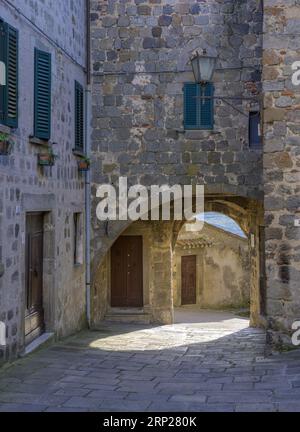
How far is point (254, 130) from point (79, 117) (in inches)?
123

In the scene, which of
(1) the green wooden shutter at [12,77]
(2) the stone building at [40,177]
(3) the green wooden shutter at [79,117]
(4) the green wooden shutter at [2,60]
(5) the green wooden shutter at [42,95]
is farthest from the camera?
(3) the green wooden shutter at [79,117]

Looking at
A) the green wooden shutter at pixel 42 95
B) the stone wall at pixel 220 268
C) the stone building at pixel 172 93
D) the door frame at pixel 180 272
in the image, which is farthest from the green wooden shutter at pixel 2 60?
the stone wall at pixel 220 268

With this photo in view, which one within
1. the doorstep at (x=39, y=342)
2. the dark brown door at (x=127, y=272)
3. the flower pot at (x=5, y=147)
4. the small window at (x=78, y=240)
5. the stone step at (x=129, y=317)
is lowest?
the stone step at (x=129, y=317)

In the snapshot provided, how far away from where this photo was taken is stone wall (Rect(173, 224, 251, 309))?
21.8 meters

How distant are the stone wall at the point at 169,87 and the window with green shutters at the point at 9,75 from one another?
397 centimetres

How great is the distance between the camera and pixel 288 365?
7242 millimetres

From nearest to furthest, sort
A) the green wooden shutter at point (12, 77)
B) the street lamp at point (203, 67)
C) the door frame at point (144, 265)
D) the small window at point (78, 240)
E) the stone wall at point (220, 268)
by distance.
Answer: the green wooden shutter at point (12, 77), the street lamp at point (203, 67), the small window at point (78, 240), the door frame at point (144, 265), the stone wall at point (220, 268)

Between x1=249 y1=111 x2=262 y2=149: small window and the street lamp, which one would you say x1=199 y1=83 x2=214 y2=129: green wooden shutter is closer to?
x1=249 y1=111 x2=262 y2=149: small window

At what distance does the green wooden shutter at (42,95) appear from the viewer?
8.24 metres

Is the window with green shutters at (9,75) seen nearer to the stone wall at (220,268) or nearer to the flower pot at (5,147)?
the flower pot at (5,147)

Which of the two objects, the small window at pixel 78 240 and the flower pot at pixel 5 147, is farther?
the small window at pixel 78 240

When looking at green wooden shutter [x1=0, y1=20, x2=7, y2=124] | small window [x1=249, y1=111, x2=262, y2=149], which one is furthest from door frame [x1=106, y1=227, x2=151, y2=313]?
green wooden shutter [x1=0, y1=20, x2=7, y2=124]

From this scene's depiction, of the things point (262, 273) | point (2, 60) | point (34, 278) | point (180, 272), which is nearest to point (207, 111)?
point (262, 273)

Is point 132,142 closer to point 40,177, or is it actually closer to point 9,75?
point 40,177
